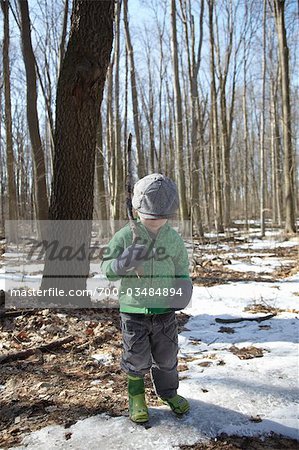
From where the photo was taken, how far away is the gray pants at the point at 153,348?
7.74 ft

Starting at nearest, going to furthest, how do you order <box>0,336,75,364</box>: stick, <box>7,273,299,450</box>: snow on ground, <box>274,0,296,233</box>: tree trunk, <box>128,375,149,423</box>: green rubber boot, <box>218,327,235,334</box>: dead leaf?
<box>7,273,299,450</box>: snow on ground, <box>128,375,149,423</box>: green rubber boot, <box>0,336,75,364</box>: stick, <box>218,327,235,334</box>: dead leaf, <box>274,0,296,233</box>: tree trunk

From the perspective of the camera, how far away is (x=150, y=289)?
240 centimetres

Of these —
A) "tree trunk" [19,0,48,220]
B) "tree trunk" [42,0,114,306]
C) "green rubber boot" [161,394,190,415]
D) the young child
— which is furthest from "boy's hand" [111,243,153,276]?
"tree trunk" [19,0,48,220]

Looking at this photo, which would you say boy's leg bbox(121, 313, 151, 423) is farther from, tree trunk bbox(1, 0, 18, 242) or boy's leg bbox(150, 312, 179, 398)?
tree trunk bbox(1, 0, 18, 242)

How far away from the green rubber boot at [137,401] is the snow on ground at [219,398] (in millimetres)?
49

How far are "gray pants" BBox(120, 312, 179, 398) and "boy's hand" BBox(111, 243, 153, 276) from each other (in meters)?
0.30

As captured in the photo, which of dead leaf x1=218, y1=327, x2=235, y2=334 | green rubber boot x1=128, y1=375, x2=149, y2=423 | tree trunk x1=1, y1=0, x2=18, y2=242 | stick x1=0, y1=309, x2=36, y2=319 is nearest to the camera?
green rubber boot x1=128, y1=375, x2=149, y2=423

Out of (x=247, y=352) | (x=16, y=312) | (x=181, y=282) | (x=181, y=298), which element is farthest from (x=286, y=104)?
(x=181, y=298)

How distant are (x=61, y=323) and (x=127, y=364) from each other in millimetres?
1981

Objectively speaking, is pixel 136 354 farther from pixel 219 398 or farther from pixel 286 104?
pixel 286 104

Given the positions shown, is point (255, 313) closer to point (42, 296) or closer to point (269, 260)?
point (42, 296)

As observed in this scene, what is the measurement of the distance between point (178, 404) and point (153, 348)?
0.36 m

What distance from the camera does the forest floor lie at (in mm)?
2219

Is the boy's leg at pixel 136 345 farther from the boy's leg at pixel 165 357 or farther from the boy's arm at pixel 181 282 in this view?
the boy's arm at pixel 181 282
